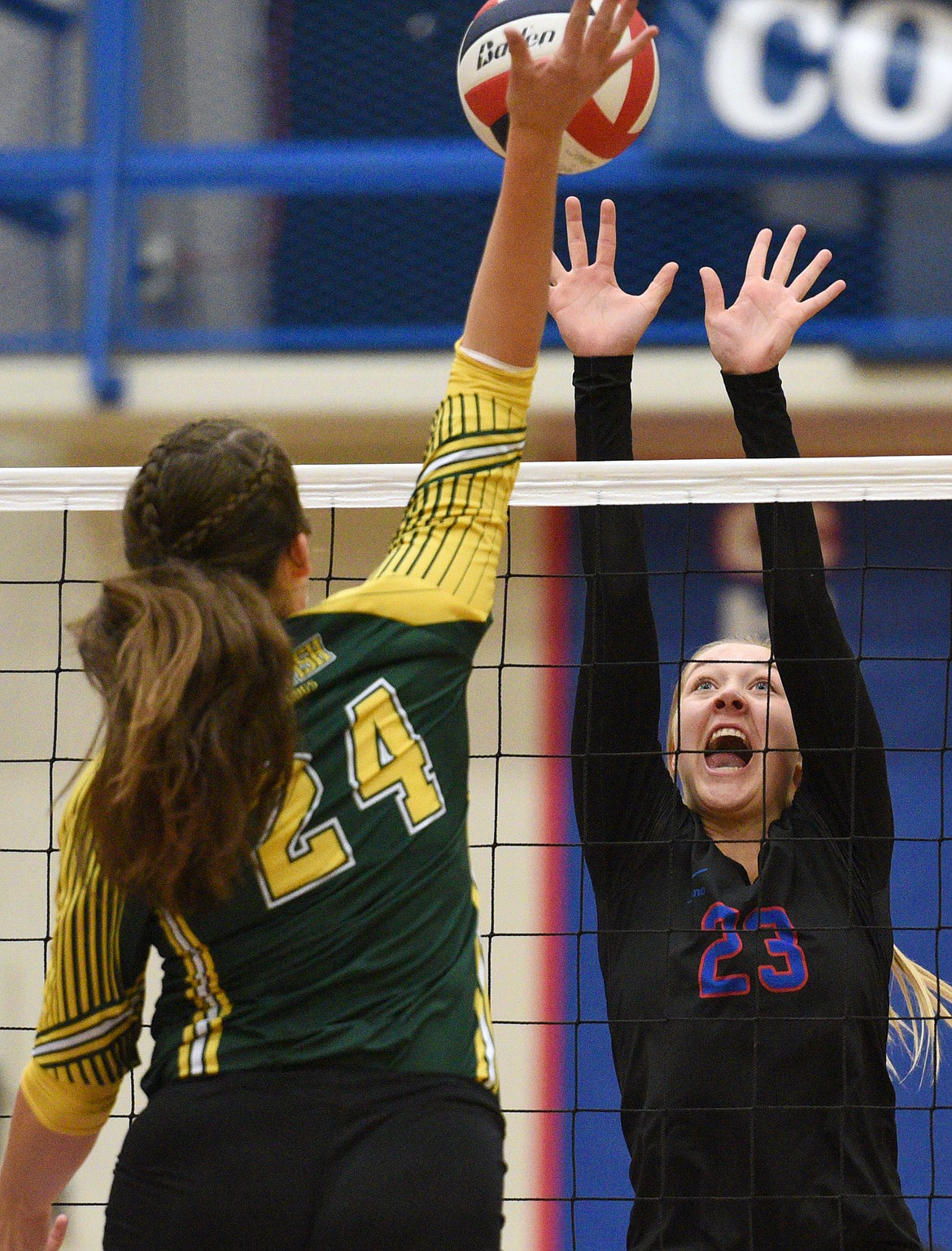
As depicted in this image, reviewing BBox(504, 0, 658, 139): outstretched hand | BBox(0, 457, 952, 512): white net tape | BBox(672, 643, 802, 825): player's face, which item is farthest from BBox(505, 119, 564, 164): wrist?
BBox(672, 643, 802, 825): player's face

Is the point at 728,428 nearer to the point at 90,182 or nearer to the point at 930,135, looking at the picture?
the point at 930,135

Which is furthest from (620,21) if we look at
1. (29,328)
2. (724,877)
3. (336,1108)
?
(29,328)

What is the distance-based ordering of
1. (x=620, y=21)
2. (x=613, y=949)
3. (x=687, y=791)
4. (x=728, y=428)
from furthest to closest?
(x=728, y=428), (x=687, y=791), (x=613, y=949), (x=620, y=21)

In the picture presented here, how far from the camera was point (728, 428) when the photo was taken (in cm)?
583

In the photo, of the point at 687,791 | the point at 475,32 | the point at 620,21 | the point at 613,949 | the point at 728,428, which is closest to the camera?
the point at 620,21

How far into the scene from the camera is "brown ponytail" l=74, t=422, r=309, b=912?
1354mm

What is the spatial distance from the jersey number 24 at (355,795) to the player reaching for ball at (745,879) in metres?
1.03

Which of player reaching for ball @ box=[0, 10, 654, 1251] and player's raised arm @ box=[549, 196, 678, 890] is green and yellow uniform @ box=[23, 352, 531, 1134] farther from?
player's raised arm @ box=[549, 196, 678, 890]

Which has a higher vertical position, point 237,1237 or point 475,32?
point 475,32

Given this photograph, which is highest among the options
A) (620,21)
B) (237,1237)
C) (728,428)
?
(728,428)

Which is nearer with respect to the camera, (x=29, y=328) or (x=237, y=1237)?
(x=237, y=1237)

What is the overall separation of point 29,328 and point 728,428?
2.88 meters

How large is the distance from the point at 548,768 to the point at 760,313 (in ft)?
12.4

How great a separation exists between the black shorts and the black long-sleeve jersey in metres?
0.99
